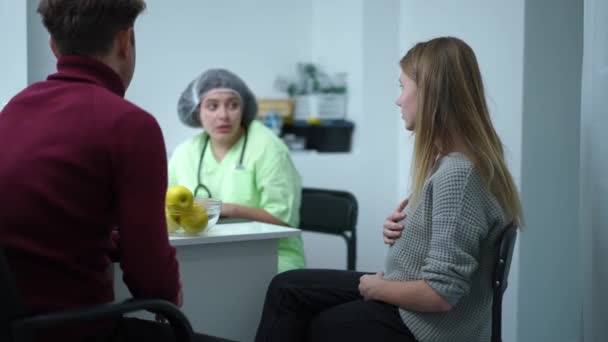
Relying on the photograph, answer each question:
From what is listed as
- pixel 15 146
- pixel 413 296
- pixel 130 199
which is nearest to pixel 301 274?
pixel 413 296

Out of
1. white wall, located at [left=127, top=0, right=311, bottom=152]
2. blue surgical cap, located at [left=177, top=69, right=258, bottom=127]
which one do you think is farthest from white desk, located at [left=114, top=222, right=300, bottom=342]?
white wall, located at [left=127, top=0, right=311, bottom=152]

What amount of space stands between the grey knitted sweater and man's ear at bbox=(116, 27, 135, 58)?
0.68m

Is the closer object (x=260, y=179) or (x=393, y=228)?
(x=393, y=228)

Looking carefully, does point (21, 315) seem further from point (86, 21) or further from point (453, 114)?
point (453, 114)

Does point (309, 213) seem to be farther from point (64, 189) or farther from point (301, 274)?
point (64, 189)

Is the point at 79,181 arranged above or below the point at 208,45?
below

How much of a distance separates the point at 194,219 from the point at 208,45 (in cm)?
209

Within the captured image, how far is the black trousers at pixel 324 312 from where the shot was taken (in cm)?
143

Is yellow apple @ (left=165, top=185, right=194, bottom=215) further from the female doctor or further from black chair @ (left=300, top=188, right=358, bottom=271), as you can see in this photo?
black chair @ (left=300, top=188, right=358, bottom=271)

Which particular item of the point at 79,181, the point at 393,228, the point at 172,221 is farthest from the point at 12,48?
the point at 393,228

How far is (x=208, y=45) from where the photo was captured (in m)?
3.52

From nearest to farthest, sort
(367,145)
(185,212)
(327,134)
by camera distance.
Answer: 1. (185,212)
2. (367,145)
3. (327,134)

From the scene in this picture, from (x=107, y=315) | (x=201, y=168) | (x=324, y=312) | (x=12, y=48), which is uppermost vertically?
(x=12, y=48)

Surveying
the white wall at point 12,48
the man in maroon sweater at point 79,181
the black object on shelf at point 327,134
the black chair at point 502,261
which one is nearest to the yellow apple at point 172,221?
the man in maroon sweater at point 79,181
